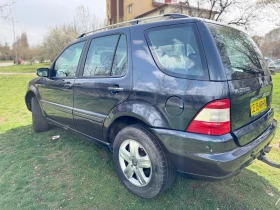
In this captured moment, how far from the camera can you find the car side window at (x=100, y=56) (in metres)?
2.43

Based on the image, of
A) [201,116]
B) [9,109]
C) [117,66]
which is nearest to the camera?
[201,116]

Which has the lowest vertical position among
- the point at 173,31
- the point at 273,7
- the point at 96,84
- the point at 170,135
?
the point at 170,135

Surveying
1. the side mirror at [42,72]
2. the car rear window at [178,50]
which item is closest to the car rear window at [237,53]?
the car rear window at [178,50]

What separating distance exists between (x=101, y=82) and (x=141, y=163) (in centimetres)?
104

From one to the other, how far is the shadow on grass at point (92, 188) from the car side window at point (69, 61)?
124 centimetres

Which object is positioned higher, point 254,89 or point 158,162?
point 254,89

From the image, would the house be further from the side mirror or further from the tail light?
the tail light

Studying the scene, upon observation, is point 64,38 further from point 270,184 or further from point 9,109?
point 270,184

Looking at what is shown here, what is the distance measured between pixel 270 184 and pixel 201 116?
1.54 meters

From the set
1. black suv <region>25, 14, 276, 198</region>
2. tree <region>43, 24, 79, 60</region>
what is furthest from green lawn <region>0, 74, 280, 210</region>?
tree <region>43, 24, 79, 60</region>

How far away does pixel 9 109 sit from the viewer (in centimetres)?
588

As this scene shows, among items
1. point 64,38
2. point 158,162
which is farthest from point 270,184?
point 64,38

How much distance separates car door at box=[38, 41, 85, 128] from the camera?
2941 millimetres

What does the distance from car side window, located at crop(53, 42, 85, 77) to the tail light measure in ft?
6.45
